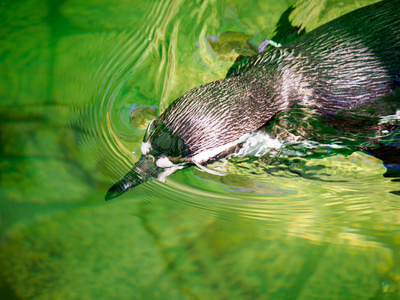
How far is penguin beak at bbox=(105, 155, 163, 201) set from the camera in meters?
1.50

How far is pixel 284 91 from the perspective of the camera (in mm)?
1935

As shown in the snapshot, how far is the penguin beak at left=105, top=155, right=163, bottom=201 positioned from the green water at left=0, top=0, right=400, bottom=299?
4 centimetres

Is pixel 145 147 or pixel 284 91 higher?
pixel 284 91

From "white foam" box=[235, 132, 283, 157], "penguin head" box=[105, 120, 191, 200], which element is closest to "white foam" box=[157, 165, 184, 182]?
"penguin head" box=[105, 120, 191, 200]

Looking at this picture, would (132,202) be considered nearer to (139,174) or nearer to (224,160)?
(139,174)

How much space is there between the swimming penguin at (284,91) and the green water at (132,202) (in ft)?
0.45

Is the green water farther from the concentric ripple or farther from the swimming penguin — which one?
the swimming penguin

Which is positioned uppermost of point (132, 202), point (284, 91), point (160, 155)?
point (284, 91)

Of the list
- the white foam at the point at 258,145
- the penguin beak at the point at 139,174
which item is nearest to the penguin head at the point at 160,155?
the penguin beak at the point at 139,174

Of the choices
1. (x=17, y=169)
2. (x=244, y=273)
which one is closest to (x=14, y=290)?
(x=17, y=169)

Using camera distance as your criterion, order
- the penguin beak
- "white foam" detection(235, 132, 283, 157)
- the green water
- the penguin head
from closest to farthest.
A: the green water, the penguin beak, the penguin head, "white foam" detection(235, 132, 283, 157)

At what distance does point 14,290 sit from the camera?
0.95m

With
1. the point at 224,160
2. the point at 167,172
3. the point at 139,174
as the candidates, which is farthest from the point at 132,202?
the point at 224,160

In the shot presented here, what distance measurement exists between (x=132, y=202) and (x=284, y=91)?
1.20m
